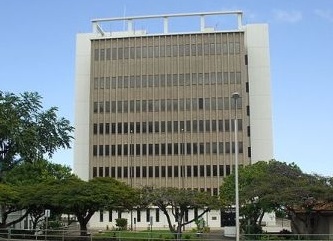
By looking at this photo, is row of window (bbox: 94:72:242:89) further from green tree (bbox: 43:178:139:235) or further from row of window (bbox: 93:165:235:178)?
green tree (bbox: 43:178:139:235)

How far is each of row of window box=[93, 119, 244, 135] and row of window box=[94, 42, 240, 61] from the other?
13036mm

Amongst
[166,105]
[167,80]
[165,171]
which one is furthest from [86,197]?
[167,80]

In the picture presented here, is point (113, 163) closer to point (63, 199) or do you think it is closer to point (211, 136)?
point (211, 136)

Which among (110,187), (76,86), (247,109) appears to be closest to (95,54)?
(76,86)

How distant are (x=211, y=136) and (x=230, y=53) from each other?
16.1 metres

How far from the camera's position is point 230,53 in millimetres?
102438

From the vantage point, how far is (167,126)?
104 m

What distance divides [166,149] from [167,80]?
525 inches

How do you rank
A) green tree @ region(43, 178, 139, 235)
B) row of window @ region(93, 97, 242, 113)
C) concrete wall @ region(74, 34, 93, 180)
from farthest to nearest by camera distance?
concrete wall @ region(74, 34, 93, 180) → row of window @ region(93, 97, 242, 113) → green tree @ region(43, 178, 139, 235)

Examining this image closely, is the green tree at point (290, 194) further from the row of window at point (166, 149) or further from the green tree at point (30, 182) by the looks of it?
the row of window at point (166, 149)

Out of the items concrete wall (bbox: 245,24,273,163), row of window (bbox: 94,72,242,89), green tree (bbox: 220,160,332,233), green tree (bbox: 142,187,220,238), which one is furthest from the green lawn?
row of window (bbox: 94,72,242,89)

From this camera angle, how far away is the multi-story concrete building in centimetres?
10131

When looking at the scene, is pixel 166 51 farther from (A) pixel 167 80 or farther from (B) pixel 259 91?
(B) pixel 259 91

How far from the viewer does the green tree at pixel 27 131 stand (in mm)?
61688
